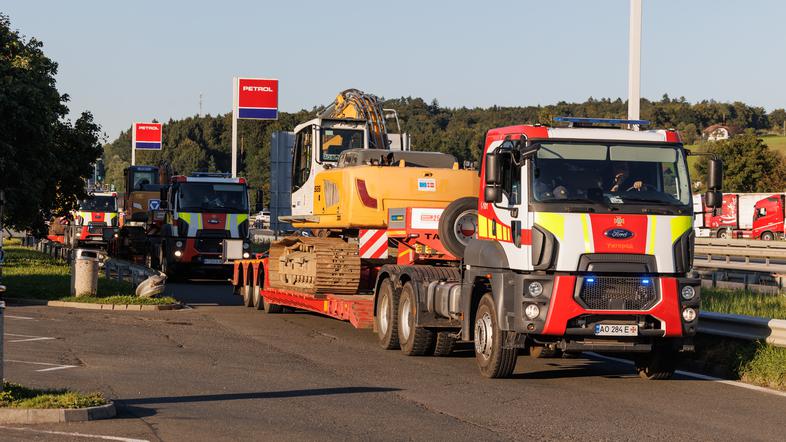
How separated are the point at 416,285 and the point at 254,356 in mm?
2371

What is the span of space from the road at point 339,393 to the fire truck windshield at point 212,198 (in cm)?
1566

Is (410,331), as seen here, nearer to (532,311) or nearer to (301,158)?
(532,311)

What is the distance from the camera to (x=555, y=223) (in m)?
13.4

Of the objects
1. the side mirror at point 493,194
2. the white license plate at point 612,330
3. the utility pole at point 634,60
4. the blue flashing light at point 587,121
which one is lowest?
the white license plate at point 612,330

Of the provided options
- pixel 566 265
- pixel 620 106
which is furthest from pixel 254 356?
pixel 620 106

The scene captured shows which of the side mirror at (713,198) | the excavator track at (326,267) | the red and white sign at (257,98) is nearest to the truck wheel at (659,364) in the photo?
the side mirror at (713,198)

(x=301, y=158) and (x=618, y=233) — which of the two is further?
(x=301, y=158)

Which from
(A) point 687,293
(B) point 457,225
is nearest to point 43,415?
(A) point 687,293

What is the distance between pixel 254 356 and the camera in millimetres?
16062

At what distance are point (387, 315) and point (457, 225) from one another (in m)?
1.69

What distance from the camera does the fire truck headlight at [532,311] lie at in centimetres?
1336

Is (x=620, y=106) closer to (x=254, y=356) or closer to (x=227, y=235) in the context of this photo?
(x=227, y=235)

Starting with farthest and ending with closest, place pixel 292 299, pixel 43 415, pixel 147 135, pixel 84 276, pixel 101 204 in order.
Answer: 1. pixel 147 135
2. pixel 101 204
3. pixel 84 276
4. pixel 292 299
5. pixel 43 415

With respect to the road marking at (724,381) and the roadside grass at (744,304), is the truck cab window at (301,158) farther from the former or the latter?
the road marking at (724,381)
